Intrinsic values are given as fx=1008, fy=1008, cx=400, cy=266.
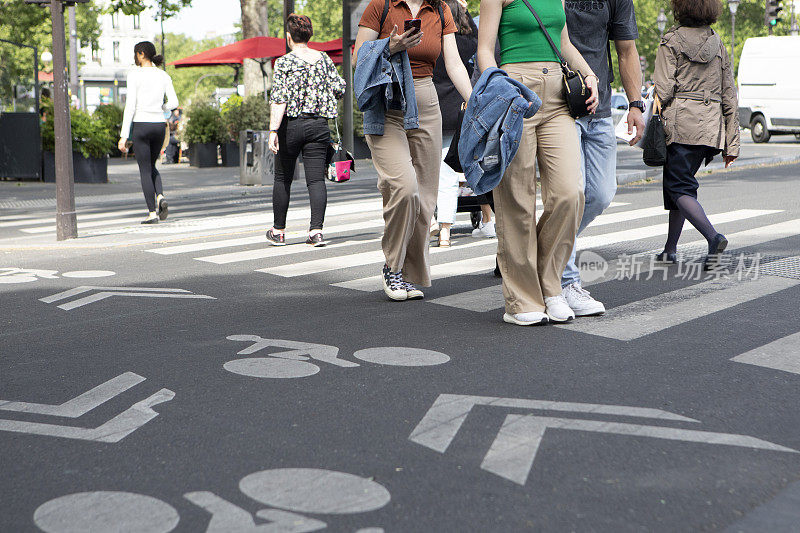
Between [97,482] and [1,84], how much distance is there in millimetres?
16292

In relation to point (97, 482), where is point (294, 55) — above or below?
above

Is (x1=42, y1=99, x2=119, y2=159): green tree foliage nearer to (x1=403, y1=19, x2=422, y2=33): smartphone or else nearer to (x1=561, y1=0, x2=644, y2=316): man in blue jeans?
(x1=403, y1=19, x2=422, y2=33): smartphone

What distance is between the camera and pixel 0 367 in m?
4.29

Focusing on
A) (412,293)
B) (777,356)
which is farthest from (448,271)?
(777,356)

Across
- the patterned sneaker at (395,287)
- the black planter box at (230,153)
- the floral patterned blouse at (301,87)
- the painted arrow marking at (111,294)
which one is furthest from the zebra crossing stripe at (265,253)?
the black planter box at (230,153)

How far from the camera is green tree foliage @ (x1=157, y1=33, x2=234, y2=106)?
83.3 metres

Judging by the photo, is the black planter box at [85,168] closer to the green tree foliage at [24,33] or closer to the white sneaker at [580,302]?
the green tree foliage at [24,33]

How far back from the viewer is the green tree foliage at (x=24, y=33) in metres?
17.7

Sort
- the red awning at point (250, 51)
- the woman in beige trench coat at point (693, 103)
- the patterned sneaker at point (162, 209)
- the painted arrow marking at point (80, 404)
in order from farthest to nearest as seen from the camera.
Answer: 1. the red awning at point (250, 51)
2. the patterned sneaker at point (162, 209)
3. the woman in beige trench coat at point (693, 103)
4. the painted arrow marking at point (80, 404)

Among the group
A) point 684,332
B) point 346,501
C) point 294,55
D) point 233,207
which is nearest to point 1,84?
point 233,207

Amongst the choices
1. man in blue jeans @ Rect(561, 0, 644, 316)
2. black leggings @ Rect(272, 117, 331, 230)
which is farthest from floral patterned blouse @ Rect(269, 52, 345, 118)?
man in blue jeans @ Rect(561, 0, 644, 316)

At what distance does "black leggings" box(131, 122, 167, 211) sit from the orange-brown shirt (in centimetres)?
546

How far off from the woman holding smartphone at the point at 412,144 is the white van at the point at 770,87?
24760 mm

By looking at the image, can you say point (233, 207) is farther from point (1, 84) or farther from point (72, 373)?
point (72, 373)
